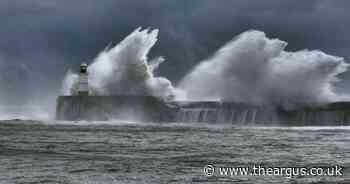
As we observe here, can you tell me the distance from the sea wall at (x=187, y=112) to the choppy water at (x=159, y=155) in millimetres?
8632

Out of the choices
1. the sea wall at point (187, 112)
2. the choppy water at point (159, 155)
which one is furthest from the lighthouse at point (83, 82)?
the choppy water at point (159, 155)

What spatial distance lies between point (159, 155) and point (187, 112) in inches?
951

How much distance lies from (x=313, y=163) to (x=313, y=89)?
24993 millimetres

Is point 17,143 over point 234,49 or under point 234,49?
under

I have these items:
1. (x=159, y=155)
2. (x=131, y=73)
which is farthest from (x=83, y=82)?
(x=159, y=155)

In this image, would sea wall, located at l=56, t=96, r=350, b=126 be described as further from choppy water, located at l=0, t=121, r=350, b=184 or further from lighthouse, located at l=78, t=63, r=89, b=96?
choppy water, located at l=0, t=121, r=350, b=184

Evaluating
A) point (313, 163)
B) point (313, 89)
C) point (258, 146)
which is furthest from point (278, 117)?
point (313, 163)

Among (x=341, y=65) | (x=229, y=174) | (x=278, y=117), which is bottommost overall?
(x=229, y=174)

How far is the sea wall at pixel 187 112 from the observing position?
39.9 meters

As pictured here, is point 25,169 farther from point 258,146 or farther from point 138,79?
point 138,79

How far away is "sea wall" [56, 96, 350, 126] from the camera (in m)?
39.9

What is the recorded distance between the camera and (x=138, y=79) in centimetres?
5612

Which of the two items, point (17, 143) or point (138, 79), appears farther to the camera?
point (138, 79)

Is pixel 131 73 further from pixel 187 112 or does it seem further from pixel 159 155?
pixel 159 155
